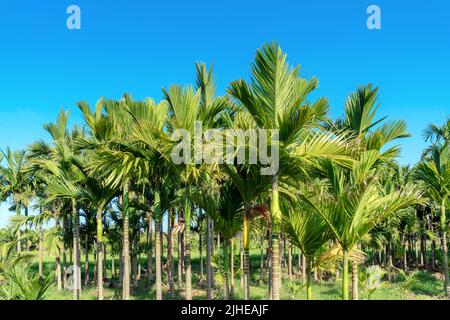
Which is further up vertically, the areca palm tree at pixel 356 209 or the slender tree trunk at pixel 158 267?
the areca palm tree at pixel 356 209

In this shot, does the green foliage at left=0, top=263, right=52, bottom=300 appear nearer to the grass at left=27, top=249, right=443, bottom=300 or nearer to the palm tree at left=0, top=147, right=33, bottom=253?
the grass at left=27, top=249, right=443, bottom=300

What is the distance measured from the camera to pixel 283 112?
6.81 m

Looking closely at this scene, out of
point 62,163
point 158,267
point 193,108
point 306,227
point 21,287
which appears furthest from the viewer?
point 62,163

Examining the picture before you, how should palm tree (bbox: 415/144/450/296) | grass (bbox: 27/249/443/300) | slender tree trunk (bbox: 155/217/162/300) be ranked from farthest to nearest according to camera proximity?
grass (bbox: 27/249/443/300) → palm tree (bbox: 415/144/450/296) → slender tree trunk (bbox: 155/217/162/300)

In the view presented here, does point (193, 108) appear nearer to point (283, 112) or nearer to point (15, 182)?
point (283, 112)

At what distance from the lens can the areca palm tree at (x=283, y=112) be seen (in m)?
6.71

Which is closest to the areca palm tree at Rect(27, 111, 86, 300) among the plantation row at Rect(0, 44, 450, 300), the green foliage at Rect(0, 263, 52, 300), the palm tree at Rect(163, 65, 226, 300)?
the plantation row at Rect(0, 44, 450, 300)

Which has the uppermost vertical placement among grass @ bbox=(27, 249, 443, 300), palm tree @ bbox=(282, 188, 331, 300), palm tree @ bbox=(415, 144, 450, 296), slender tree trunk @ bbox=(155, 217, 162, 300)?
palm tree @ bbox=(415, 144, 450, 296)

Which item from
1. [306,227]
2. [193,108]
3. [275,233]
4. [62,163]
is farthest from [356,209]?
[62,163]

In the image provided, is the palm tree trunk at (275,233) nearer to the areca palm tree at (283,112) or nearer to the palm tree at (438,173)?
the areca palm tree at (283,112)

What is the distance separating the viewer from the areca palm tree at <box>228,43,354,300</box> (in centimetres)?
671

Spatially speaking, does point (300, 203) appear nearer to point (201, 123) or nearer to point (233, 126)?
point (233, 126)

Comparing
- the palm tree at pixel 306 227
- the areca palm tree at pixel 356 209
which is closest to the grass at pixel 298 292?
the palm tree at pixel 306 227
